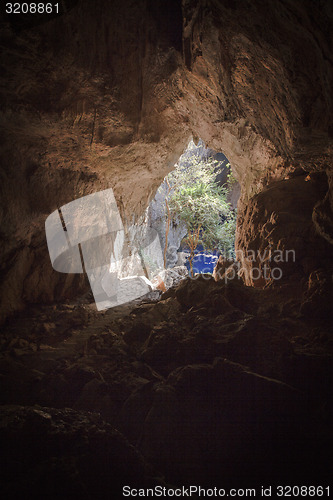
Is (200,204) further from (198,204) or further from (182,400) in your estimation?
(182,400)

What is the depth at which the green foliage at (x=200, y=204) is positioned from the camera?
1549cm

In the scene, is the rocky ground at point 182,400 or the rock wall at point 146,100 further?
the rock wall at point 146,100

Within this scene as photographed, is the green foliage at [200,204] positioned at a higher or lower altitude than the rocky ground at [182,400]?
higher

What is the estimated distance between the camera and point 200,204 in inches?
609

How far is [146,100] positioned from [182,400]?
4726 mm

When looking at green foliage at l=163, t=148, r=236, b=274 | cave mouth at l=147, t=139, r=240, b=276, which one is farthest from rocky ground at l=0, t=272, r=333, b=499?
green foliage at l=163, t=148, r=236, b=274

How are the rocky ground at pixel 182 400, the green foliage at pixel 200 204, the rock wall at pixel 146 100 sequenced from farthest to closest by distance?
the green foliage at pixel 200 204 < the rock wall at pixel 146 100 < the rocky ground at pixel 182 400

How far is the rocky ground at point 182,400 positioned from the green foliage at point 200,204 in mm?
12062

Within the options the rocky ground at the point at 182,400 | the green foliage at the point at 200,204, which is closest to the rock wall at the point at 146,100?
the rocky ground at the point at 182,400

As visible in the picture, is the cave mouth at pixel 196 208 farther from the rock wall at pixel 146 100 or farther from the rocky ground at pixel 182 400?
the rocky ground at pixel 182 400

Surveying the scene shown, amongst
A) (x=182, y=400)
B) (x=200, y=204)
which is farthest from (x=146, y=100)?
(x=200, y=204)

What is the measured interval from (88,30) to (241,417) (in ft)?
15.9

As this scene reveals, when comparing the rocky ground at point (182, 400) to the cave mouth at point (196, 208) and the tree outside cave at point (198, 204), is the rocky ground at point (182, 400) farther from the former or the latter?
the tree outside cave at point (198, 204)

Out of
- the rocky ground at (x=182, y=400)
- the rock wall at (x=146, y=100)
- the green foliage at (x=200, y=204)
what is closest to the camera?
the rocky ground at (x=182, y=400)
